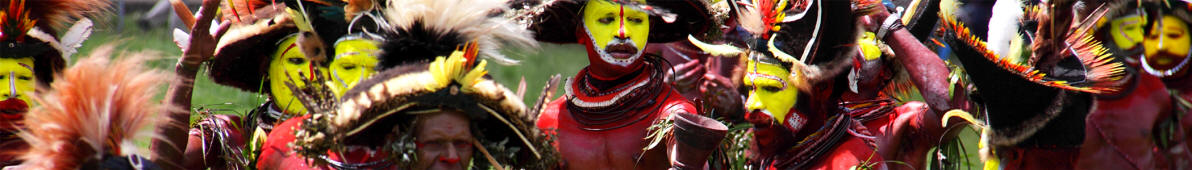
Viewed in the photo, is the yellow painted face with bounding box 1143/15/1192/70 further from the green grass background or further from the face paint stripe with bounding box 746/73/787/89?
the green grass background

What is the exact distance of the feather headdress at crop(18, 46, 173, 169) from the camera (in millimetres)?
2957

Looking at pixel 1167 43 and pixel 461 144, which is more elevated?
pixel 461 144

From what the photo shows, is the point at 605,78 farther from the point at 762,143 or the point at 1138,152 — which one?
the point at 1138,152

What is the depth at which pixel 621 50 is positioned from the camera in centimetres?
464

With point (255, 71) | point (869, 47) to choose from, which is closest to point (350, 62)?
point (255, 71)

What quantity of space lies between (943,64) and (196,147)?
8.83 ft

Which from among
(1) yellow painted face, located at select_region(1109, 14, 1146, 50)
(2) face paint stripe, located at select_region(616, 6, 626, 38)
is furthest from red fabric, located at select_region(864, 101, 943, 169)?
(2) face paint stripe, located at select_region(616, 6, 626, 38)

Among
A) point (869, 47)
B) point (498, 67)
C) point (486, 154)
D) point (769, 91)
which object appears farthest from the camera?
point (498, 67)

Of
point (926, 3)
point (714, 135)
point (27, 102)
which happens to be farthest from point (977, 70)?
point (27, 102)

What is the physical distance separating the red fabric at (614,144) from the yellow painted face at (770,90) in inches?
10.6

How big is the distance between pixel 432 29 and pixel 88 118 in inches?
36.6

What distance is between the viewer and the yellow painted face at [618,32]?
4.64 meters

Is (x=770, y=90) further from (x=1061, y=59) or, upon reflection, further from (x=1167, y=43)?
(x=1167, y=43)

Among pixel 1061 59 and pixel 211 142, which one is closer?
pixel 1061 59
